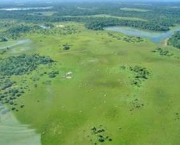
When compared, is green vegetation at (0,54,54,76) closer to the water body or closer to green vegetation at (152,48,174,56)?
green vegetation at (152,48,174,56)

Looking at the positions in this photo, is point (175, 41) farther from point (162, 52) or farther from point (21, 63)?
point (21, 63)

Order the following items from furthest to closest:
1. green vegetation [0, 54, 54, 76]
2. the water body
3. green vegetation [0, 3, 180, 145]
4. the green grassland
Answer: the water body → green vegetation [0, 54, 54, 76] → green vegetation [0, 3, 180, 145] → the green grassland

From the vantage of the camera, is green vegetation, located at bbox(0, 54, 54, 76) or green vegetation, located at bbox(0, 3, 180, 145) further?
green vegetation, located at bbox(0, 54, 54, 76)

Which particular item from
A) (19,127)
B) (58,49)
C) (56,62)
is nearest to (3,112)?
(19,127)

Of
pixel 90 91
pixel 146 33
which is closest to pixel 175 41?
pixel 146 33

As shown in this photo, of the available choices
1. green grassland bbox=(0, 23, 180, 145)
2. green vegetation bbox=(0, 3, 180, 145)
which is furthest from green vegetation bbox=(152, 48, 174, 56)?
green vegetation bbox=(0, 3, 180, 145)

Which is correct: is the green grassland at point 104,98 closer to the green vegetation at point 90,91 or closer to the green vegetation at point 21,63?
the green vegetation at point 90,91

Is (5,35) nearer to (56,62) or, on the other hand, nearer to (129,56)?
(56,62)

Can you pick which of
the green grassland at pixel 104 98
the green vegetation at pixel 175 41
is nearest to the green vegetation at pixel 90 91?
the green grassland at pixel 104 98
